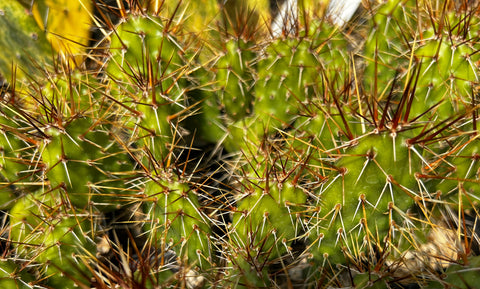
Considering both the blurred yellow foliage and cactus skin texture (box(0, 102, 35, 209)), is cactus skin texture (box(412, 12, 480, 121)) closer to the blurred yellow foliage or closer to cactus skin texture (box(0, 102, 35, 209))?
cactus skin texture (box(0, 102, 35, 209))

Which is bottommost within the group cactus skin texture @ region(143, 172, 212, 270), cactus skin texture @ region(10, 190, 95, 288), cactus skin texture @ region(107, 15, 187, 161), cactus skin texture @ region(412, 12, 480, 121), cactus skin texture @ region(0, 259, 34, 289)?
cactus skin texture @ region(0, 259, 34, 289)

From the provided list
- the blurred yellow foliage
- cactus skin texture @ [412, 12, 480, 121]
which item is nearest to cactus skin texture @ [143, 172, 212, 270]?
cactus skin texture @ [412, 12, 480, 121]

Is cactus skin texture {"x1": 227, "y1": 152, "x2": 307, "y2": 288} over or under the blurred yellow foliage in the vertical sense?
under

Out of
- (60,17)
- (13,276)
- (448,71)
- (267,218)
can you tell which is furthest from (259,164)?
(60,17)

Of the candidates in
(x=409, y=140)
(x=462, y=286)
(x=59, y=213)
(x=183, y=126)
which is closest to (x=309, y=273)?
(x=462, y=286)

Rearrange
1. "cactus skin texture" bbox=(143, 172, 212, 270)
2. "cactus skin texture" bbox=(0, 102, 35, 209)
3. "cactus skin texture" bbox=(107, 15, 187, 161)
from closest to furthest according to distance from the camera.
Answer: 1. "cactus skin texture" bbox=(143, 172, 212, 270)
2. "cactus skin texture" bbox=(107, 15, 187, 161)
3. "cactus skin texture" bbox=(0, 102, 35, 209)

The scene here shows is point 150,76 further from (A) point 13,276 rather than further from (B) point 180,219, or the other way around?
(A) point 13,276

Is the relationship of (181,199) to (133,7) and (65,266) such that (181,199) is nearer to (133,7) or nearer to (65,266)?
(65,266)

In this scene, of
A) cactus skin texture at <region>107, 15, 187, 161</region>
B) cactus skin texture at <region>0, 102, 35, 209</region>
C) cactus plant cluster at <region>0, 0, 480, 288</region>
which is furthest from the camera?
cactus skin texture at <region>0, 102, 35, 209</region>

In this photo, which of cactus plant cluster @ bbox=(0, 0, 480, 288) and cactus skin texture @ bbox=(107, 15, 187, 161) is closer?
cactus plant cluster @ bbox=(0, 0, 480, 288)
